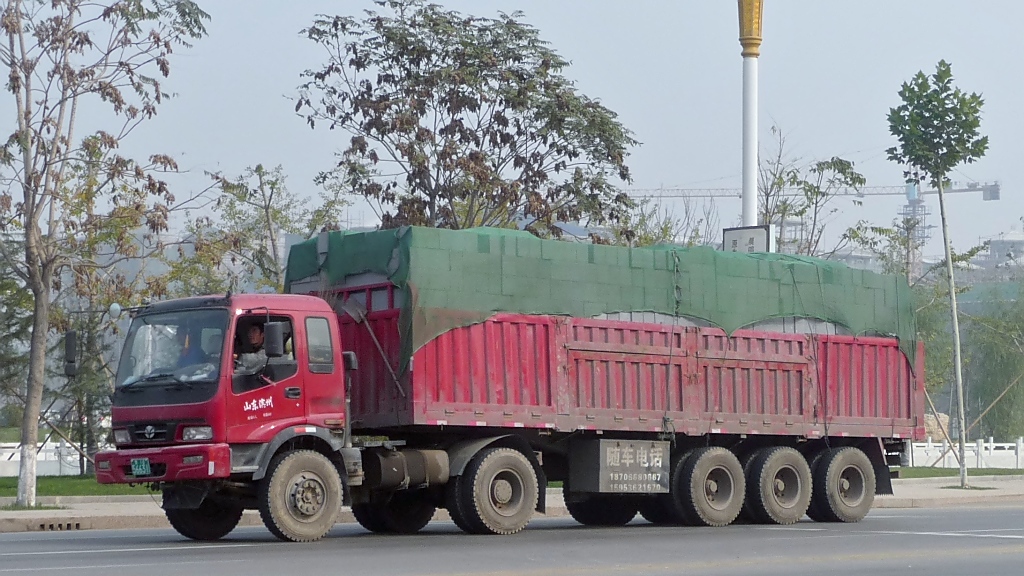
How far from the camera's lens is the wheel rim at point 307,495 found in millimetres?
14445

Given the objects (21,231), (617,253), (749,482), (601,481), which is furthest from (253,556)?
(21,231)

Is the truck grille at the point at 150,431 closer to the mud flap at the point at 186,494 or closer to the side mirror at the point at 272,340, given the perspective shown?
the mud flap at the point at 186,494

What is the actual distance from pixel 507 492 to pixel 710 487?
344 centimetres

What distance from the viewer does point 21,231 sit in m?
31.1

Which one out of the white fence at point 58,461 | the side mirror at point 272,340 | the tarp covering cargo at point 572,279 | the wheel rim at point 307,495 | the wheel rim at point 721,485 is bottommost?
the white fence at point 58,461

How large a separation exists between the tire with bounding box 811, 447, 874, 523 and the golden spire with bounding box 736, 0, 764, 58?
1679 centimetres

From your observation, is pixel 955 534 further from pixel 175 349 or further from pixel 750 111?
pixel 750 111

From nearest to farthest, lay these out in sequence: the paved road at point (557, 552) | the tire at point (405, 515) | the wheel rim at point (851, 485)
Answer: the paved road at point (557, 552) → the tire at point (405, 515) → the wheel rim at point (851, 485)

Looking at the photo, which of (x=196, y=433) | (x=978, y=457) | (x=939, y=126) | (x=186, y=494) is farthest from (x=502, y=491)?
(x=978, y=457)

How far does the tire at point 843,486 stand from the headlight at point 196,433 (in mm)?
8912

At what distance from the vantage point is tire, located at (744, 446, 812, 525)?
18531mm

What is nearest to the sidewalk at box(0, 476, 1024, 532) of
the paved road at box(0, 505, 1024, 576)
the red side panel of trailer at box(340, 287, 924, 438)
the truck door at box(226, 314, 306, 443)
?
the paved road at box(0, 505, 1024, 576)

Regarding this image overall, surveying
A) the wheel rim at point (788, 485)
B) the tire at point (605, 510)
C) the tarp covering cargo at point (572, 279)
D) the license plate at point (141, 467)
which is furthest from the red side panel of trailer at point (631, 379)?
the license plate at point (141, 467)

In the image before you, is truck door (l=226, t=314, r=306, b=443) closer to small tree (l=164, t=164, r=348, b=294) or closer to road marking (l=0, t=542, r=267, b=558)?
road marking (l=0, t=542, r=267, b=558)
